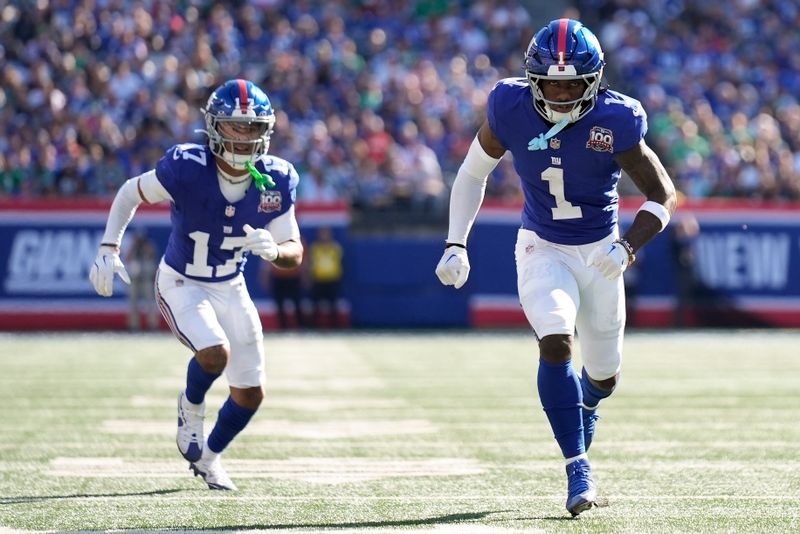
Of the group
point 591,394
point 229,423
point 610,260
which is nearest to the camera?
point 610,260

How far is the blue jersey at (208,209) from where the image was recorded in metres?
5.74

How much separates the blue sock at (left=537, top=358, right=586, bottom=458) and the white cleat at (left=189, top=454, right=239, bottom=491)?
1.33 metres

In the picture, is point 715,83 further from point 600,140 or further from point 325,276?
point 600,140

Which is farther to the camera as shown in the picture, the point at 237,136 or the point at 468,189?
the point at 237,136

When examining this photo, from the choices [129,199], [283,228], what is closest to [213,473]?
[283,228]

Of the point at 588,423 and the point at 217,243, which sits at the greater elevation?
the point at 217,243

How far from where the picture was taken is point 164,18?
17.0 m

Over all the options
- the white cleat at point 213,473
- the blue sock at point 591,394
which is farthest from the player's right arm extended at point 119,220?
the blue sock at point 591,394

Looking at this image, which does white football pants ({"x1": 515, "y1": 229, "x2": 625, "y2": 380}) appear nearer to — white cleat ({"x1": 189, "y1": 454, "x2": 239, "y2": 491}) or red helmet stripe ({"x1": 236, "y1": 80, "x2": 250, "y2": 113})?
red helmet stripe ({"x1": 236, "y1": 80, "x2": 250, "y2": 113})

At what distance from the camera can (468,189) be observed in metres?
5.38

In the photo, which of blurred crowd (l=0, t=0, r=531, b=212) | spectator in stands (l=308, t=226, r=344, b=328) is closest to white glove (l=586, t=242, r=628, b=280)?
blurred crowd (l=0, t=0, r=531, b=212)

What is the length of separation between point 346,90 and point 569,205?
12.1 meters

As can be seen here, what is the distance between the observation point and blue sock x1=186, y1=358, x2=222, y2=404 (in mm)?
5695

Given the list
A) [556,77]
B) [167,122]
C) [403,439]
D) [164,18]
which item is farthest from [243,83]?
[164,18]
